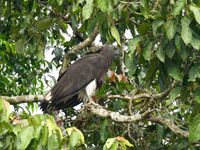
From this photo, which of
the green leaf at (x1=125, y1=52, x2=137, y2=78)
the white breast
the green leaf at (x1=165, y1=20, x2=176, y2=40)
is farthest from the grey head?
the green leaf at (x1=165, y1=20, x2=176, y2=40)

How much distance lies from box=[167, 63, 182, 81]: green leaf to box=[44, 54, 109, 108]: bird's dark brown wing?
1493 millimetres

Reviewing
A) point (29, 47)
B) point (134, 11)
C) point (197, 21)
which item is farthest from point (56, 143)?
point (29, 47)

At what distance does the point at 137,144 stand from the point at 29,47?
1.37m

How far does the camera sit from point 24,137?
7.22 ft

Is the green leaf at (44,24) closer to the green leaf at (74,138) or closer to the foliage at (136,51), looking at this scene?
the foliage at (136,51)

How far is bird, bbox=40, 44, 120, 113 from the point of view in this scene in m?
4.05

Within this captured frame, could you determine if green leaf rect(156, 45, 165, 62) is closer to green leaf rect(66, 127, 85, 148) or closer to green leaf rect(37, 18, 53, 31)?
green leaf rect(66, 127, 85, 148)

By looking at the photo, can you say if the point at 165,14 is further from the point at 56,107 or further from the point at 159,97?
the point at 56,107

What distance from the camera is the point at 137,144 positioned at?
3.48 m

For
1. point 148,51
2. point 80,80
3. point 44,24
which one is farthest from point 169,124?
point 80,80

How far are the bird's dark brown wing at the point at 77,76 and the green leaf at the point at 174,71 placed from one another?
1493 mm

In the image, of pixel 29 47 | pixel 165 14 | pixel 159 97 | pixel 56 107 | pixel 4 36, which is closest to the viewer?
pixel 165 14

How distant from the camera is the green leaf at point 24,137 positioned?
218 cm

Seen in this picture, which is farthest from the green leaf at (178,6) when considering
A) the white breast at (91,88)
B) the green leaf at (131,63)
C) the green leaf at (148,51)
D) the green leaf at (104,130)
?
the white breast at (91,88)
